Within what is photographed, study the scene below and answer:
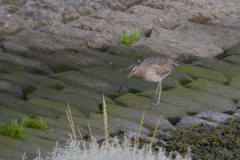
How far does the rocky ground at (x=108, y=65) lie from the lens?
4.39 metres

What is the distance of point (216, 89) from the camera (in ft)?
20.0

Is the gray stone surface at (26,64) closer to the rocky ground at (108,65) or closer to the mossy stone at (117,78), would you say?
the rocky ground at (108,65)

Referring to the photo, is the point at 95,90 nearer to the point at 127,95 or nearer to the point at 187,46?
the point at 127,95

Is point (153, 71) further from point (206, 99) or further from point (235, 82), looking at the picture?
point (235, 82)

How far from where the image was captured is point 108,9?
9852 millimetres

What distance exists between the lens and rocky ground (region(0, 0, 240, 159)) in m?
4.39

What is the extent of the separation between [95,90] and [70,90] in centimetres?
44

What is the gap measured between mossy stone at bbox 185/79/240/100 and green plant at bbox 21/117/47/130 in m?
3.26

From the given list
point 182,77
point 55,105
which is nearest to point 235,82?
point 182,77

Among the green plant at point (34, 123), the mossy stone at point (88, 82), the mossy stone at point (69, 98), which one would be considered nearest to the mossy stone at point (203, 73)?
the mossy stone at point (88, 82)

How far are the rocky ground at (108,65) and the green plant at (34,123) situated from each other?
89 millimetres

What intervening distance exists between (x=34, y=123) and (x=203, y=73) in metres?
4.07

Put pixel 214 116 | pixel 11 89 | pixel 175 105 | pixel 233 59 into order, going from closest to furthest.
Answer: pixel 11 89 < pixel 214 116 < pixel 175 105 < pixel 233 59

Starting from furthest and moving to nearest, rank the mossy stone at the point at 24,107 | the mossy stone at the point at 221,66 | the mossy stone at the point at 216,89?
1. the mossy stone at the point at 221,66
2. the mossy stone at the point at 216,89
3. the mossy stone at the point at 24,107
